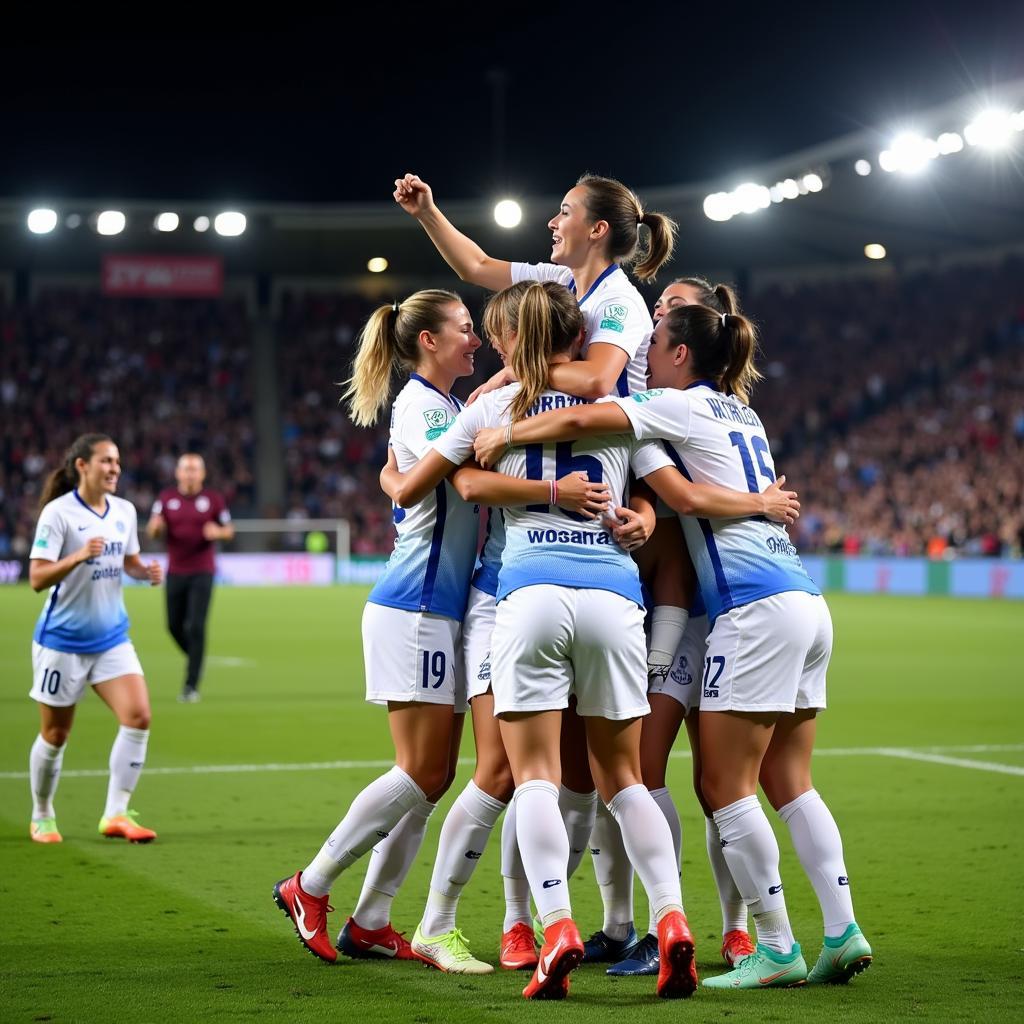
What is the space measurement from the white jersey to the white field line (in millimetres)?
5495

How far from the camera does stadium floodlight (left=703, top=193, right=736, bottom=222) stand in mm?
37406

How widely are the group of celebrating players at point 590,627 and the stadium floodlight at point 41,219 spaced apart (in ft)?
115

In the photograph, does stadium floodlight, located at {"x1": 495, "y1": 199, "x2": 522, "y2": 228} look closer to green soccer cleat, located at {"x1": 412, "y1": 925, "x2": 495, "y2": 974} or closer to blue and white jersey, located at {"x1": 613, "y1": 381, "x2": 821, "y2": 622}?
blue and white jersey, located at {"x1": 613, "y1": 381, "x2": 821, "y2": 622}

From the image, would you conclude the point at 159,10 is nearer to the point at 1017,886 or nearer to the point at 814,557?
the point at 814,557

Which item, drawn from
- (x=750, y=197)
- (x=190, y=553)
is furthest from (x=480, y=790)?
(x=750, y=197)

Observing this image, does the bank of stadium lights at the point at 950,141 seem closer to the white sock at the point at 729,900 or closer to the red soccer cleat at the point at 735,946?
the white sock at the point at 729,900

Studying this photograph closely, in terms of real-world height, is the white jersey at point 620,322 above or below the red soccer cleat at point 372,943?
above

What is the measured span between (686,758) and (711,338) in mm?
5733

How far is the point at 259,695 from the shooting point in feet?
49.3

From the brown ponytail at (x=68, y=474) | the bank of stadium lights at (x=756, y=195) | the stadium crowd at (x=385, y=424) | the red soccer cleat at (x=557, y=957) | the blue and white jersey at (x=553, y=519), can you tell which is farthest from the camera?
the stadium crowd at (x=385, y=424)

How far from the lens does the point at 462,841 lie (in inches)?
208

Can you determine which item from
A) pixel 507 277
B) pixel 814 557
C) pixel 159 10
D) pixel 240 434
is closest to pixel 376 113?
pixel 159 10

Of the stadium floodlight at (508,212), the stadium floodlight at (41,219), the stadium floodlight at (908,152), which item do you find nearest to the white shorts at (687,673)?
the stadium floodlight at (908,152)

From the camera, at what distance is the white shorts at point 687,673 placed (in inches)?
212
